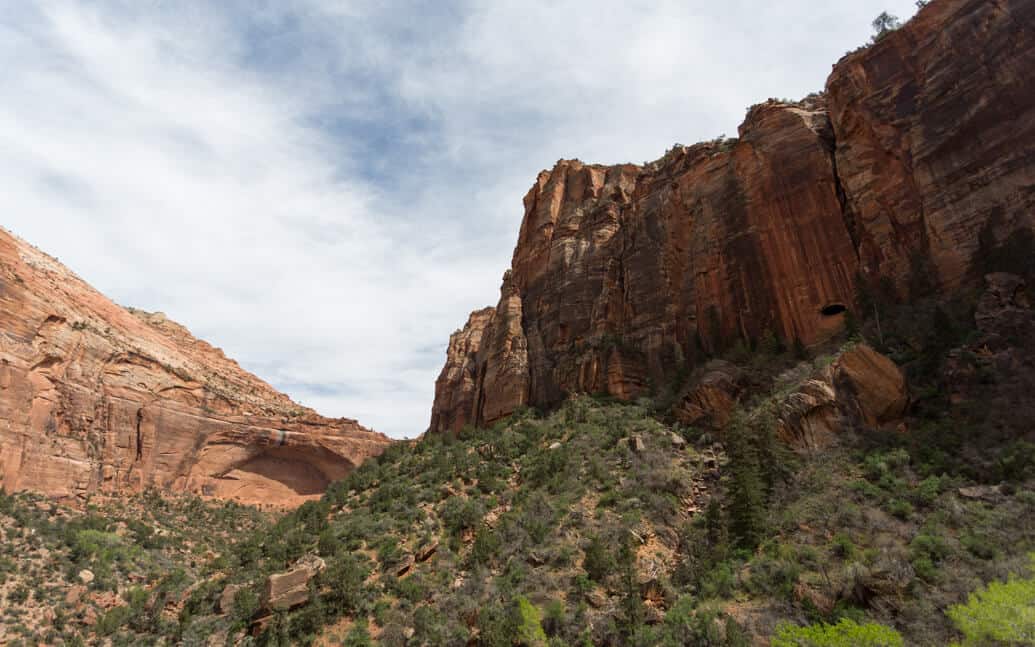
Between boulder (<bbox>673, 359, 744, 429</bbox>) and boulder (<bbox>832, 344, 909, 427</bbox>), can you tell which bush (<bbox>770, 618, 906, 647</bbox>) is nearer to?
boulder (<bbox>832, 344, 909, 427</bbox>)

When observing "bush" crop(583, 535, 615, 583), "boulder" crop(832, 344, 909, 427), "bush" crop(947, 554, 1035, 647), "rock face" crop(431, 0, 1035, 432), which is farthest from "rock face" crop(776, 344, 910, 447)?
"bush" crop(947, 554, 1035, 647)

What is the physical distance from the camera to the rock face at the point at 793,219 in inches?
1050

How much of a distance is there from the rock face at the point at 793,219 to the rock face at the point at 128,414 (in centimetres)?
2421

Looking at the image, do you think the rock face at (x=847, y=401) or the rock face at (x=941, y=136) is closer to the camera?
the rock face at (x=847, y=401)

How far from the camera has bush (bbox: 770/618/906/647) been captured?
1464cm

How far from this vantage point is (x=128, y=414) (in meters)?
49.8

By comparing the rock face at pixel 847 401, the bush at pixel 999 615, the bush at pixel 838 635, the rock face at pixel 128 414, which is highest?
the rock face at pixel 128 414

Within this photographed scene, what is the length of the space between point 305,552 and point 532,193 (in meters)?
40.1

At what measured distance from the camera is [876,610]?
51.9 feet

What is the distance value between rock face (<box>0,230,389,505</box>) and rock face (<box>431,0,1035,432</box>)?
24.2 m

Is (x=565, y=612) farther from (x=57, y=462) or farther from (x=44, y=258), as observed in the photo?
(x=44, y=258)

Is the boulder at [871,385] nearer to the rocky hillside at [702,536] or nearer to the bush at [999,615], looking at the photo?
the rocky hillside at [702,536]

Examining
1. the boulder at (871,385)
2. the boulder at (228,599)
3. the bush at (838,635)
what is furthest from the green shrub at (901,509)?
the boulder at (228,599)

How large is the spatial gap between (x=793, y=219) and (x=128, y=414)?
171 feet
